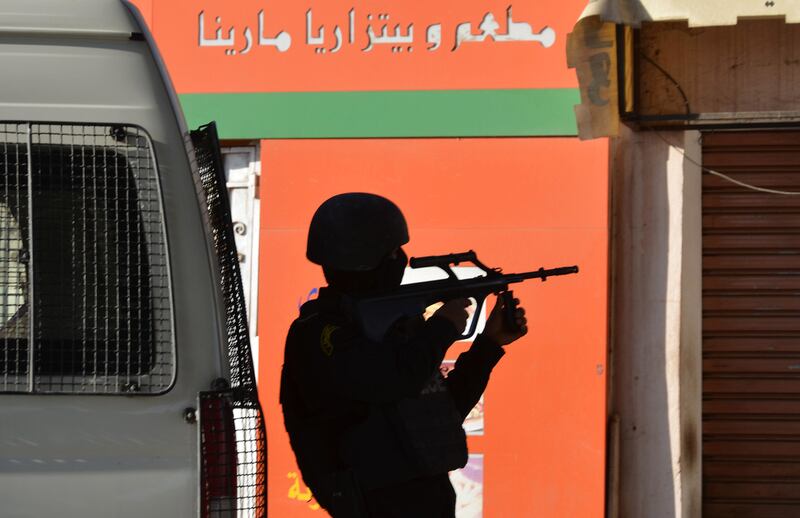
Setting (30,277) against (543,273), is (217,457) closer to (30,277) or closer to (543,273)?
(30,277)

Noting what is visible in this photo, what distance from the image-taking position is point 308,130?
684 cm

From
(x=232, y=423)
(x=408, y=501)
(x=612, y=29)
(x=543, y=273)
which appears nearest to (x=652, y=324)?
(x=612, y=29)

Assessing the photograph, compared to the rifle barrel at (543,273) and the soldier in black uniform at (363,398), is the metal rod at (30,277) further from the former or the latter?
the rifle barrel at (543,273)

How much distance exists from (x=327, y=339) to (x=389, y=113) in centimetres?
378

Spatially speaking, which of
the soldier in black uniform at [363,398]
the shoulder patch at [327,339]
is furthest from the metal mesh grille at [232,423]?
the shoulder patch at [327,339]

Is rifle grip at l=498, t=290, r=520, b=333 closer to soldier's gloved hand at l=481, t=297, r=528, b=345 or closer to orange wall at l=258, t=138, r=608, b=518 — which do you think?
soldier's gloved hand at l=481, t=297, r=528, b=345

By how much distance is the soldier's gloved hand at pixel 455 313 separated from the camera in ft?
10.6

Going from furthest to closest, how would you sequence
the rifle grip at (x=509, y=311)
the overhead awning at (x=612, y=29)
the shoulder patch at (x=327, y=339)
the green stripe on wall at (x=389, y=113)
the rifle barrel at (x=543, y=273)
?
1. the green stripe on wall at (x=389, y=113)
2. the overhead awning at (x=612, y=29)
3. the rifle barrel at (x=543, y=273)
4. the rifle grip at (x=509, y=311)
5. the shoulder patch at (x=327, y=339)

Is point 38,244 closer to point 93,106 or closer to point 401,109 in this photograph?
point 93,106

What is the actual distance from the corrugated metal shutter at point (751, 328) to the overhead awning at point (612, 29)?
100 centimetres

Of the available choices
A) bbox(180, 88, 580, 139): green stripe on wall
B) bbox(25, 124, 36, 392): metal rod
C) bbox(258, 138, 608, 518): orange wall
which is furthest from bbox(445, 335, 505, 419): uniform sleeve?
bbox(180, 88, 580, 139): green stripe on wall

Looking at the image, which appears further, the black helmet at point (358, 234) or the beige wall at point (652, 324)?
the beige wall at point (652, 324)

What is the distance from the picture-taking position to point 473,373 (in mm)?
3494

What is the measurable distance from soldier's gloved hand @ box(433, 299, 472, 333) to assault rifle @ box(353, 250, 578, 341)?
0.04 meters
